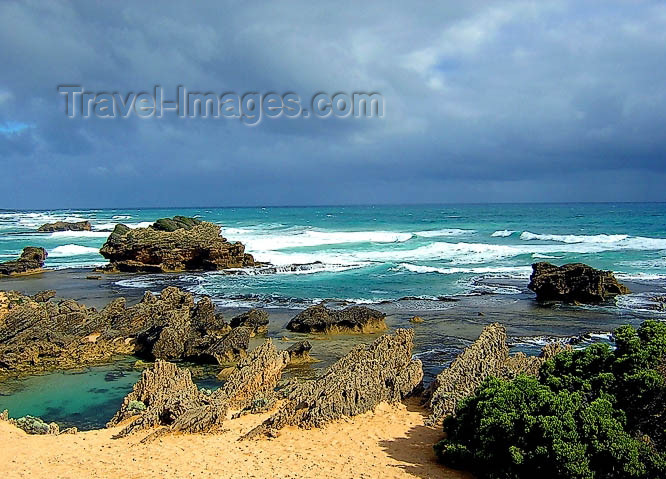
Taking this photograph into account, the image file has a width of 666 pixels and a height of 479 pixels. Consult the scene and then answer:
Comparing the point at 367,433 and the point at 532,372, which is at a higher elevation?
the point at 532,372

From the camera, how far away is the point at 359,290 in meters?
26.0

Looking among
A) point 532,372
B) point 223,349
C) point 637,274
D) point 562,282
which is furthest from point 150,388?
point 637,274

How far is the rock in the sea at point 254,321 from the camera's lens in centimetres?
1787

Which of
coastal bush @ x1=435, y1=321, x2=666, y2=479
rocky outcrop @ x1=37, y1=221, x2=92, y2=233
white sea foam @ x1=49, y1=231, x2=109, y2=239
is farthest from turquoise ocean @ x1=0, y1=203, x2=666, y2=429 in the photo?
rocky outcrop @ x1=37, y1=221, x2=92, y2=233

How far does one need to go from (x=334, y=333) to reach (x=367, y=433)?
27.5 ft

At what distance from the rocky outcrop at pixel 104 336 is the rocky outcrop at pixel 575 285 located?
13.1 metres

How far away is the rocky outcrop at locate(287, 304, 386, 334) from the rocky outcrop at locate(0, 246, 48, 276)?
71.9ft

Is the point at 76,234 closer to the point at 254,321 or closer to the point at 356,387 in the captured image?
the point at 254,321

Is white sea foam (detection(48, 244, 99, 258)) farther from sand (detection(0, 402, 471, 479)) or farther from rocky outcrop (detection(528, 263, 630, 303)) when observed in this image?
sand (detection(0, 402, 471, 479))

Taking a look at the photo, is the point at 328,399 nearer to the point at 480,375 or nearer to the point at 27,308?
the point at 480,375

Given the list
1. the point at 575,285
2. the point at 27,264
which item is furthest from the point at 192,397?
the point at 27,264

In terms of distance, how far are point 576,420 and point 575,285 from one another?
17676 mm

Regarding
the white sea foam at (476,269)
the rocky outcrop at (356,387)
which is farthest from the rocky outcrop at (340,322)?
the white sea foam at (476,269)

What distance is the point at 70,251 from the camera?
1806 inches
